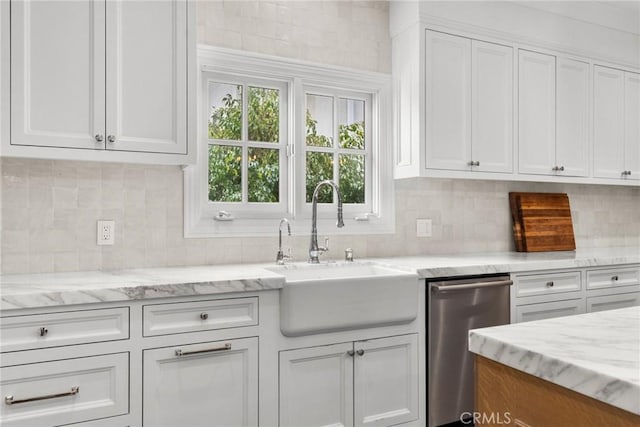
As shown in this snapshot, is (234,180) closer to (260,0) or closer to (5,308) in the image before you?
(260,0)

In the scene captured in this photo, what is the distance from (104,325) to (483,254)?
233 centimetres

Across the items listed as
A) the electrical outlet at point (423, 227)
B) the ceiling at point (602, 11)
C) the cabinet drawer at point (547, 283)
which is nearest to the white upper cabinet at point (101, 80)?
the electrical outlet at point (423, 227)

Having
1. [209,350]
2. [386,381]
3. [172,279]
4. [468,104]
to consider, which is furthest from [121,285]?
[468,104]

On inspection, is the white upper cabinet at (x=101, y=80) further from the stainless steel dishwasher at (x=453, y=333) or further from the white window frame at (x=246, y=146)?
the stainless steel dishwasher at (x=453, y=333)

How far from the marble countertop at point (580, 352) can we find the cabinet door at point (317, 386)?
1.16m

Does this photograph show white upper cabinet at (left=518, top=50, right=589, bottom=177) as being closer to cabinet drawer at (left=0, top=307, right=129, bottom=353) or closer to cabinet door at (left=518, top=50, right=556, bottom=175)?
cabinet door at (left=518, top=50, right=556, bottom=175)

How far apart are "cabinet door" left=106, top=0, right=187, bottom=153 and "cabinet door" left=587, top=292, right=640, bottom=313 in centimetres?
248

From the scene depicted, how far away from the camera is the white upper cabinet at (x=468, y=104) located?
277 centimetres

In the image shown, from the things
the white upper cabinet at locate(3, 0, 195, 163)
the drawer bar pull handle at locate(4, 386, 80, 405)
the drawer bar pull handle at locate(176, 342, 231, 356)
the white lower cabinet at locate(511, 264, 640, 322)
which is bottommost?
the drawer bar pull handle at locate(4, 386, 80, 405)

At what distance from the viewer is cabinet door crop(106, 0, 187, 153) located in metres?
1.98

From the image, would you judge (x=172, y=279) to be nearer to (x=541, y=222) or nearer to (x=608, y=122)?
(x=541, y=222)

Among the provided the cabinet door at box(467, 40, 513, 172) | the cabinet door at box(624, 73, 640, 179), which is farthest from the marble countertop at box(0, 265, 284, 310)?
the cabinet door at box(624, 73, 640, 179)

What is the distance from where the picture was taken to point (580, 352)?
2.76 ft

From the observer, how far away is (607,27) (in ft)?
10.9
